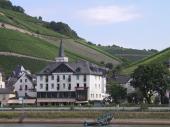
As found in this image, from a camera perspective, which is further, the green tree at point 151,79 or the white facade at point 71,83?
the white facade at point 71,83

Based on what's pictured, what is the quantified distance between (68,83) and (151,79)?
930 inches

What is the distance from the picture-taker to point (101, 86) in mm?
143125

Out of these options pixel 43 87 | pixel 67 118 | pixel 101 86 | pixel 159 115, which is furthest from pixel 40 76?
pixel 159 115

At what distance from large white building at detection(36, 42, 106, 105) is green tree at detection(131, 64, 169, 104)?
15.3 metres

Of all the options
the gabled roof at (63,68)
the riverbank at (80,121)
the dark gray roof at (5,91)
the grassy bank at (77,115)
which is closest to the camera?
the riverbank at (80,121)

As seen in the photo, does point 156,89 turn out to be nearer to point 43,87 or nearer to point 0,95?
point 43,87

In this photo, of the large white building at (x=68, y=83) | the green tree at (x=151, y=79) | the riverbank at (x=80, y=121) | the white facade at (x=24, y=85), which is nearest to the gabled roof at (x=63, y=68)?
the large white building at (x=68, y=83)

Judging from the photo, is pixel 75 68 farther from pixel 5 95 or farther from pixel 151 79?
pixel 151 79

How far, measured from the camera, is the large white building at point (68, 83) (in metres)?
135

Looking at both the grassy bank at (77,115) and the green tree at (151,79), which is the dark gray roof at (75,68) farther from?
the grassy bank at (77,115)

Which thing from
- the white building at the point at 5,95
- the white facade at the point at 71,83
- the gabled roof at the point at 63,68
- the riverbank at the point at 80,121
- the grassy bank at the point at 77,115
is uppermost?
the gabled roof at the point at 63,68

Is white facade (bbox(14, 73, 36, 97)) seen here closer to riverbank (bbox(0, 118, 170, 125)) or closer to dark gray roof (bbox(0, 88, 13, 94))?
dark gray roof (bbox(0, 88, 13, 94))

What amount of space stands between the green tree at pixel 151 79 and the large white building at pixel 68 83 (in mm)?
15260

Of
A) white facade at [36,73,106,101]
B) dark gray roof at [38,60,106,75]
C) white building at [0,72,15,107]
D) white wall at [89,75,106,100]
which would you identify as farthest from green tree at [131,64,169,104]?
white building at [0,72,15,107]
